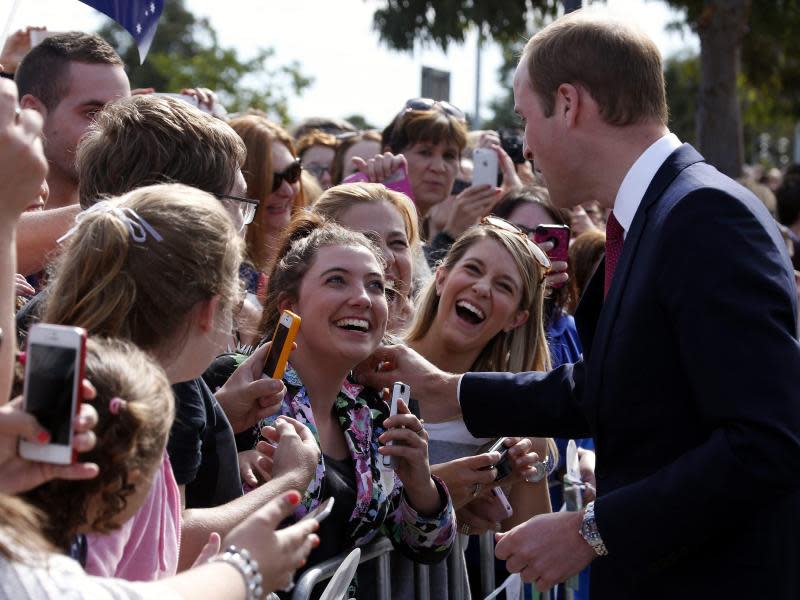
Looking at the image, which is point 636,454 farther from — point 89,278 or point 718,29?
point 718,29

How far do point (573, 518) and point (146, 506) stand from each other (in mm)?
1162

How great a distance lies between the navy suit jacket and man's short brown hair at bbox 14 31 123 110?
2327 millimetres

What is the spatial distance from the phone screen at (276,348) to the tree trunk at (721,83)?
12.4 meters

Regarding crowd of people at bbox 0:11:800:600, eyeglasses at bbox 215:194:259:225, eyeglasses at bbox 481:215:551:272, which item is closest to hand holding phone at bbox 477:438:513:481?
crowd of people at bbox 0:11:800:600

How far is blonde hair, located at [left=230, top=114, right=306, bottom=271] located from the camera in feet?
16.9

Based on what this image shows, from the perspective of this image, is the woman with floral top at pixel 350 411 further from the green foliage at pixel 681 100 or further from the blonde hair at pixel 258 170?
the green foliage at pixel 681 100

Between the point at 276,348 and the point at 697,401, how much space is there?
1.14m

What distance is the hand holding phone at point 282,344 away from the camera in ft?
10.5

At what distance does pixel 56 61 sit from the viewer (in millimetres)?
4348

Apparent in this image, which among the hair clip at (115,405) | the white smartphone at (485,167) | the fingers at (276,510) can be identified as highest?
the hair clip at (115,405)

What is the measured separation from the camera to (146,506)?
7.88 ft

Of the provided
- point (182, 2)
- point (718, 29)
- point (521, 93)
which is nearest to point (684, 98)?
point (718, 29)

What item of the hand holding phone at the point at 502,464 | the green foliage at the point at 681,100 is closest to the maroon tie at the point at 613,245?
the hand holding phone at the point at 502,464

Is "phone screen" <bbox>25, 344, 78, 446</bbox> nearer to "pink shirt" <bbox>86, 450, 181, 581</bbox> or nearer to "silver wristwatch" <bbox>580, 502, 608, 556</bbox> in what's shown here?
"pink shirt" <bbox>86, 450, 181, 581</bbox>
